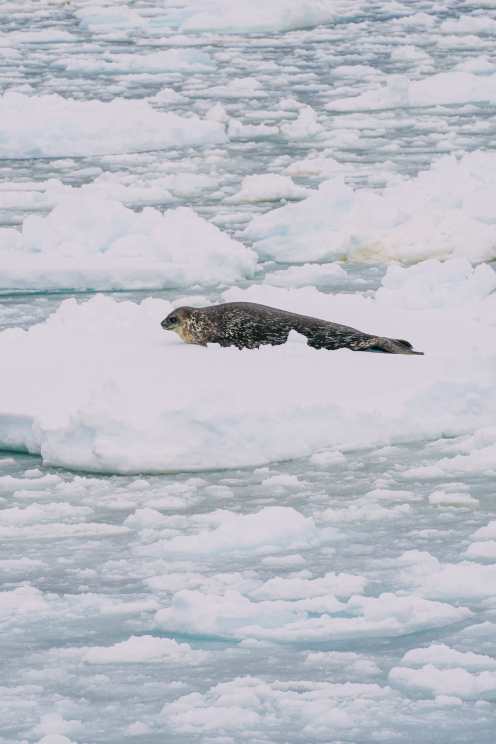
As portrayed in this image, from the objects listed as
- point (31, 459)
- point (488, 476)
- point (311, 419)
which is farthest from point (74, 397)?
point (488, 476)

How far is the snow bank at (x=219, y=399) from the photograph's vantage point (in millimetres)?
5797

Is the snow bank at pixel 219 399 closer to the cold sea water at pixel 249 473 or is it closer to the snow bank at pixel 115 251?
the cold sea water at pixel 249 473

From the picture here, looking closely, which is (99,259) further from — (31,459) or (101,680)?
(101,680)

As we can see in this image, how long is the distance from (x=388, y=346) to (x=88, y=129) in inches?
336

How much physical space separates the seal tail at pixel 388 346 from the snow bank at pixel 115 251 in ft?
8.96

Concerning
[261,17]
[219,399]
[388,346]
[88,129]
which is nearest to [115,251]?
[388,346]

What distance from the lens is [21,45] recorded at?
2297cm

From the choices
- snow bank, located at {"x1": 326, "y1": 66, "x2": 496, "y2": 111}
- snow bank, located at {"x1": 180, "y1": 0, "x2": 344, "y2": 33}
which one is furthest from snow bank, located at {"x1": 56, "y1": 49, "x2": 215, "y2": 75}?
snow bank, located at {"x1": 326, "y1": 66, "x2": 496, "y2": 111}

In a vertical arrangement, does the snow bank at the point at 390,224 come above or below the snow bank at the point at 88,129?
below

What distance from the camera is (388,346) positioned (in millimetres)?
6727

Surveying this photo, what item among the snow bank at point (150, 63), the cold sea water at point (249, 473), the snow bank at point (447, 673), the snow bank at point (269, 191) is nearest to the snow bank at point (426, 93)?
the snow bank at point (150, 63)

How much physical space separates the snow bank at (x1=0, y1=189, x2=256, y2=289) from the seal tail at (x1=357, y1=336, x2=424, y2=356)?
2730 mm

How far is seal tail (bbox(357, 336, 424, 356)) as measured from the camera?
22.0 feet

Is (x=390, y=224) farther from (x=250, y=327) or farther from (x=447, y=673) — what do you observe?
(x=447, y=673)
